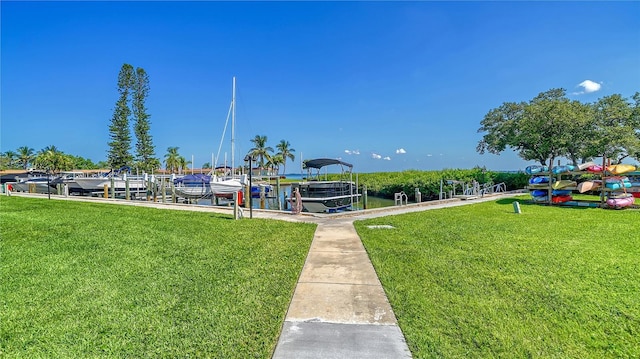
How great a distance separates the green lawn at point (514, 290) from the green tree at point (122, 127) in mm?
41467

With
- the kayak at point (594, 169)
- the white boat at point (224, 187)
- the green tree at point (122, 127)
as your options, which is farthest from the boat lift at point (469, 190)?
the green tree at point (122, 127)

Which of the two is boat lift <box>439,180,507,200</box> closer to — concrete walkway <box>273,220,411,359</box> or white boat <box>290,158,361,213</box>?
white boat <box>290,158,361,213</box>

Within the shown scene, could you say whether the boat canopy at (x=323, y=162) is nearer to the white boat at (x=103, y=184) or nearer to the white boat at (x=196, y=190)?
the white boat at (x=196, y=190)

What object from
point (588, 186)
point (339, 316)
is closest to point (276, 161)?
point (588, 186)

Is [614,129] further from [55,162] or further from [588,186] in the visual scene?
[55,162]

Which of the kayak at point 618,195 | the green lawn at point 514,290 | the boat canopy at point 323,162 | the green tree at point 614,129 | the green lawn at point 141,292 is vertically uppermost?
the green tree at point 614,129

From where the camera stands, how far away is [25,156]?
70938mm

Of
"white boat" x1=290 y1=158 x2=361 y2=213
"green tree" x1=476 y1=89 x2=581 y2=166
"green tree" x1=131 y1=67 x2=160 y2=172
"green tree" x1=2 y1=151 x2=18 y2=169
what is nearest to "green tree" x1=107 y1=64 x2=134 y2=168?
"green tree" x1=131 y1=67 x2=160 y2=172

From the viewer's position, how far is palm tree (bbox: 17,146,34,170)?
232 ft

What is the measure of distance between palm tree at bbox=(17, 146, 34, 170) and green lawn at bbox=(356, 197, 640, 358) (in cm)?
9266

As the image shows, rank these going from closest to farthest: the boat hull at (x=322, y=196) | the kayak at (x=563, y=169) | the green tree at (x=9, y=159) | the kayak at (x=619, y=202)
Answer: the kayak at (x=619, y=202) → the kayak at (x=563, y=169) → the boat hull at (x=322, y=196) → the green tree at (x=9, y=159)

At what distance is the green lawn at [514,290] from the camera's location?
275 cm

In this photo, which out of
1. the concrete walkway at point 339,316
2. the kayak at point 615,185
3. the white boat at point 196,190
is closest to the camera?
the concrete walkway at point 339,316

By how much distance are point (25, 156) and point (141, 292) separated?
9356 centimetres
